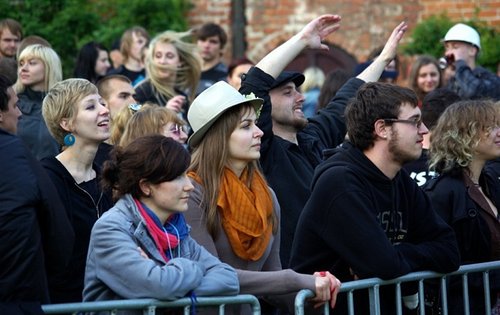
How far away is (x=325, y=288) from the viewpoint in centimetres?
568

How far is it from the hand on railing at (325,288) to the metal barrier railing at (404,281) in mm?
41

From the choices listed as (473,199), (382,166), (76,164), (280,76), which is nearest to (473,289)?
(473,199)

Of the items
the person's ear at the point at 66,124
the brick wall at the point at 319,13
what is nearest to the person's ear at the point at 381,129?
the person's ear at the point at 66,124

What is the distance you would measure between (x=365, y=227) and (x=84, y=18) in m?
9.03

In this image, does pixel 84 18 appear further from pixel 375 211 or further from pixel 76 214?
pixel 375 211

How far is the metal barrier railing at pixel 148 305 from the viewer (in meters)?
5.02

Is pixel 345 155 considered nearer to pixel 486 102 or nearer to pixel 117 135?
pixel 486 102

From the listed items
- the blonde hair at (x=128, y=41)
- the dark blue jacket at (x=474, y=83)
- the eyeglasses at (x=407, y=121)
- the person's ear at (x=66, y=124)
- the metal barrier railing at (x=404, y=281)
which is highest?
the blonde hair at (x=128, y=41)

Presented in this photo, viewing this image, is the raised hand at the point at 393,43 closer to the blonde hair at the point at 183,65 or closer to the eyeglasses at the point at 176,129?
the eyeglasses at the point at 176,129

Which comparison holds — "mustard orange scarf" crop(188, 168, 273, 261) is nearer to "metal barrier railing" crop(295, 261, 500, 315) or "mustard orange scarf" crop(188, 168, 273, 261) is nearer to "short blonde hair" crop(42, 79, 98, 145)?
"metal barrier railing" crop(295, 261, 500, 315)

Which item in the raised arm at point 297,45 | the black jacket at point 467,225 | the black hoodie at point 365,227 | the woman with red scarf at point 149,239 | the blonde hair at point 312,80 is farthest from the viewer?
the blonde hair at point 312,80

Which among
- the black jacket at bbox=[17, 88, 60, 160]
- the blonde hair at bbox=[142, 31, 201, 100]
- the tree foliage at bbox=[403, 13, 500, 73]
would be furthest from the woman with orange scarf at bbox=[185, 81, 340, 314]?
the tree foliage at bbox=[403, 13, 500, 73]

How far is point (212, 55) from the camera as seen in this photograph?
12.3 meters

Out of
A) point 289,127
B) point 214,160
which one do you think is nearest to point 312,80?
point 289,127
